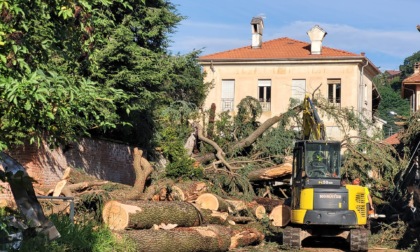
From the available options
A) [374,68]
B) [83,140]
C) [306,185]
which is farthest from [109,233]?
[374,68]

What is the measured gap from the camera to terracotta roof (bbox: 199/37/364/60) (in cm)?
4956

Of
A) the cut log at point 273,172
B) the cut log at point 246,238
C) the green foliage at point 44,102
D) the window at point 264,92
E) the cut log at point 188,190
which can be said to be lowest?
the cut log at point 246,238

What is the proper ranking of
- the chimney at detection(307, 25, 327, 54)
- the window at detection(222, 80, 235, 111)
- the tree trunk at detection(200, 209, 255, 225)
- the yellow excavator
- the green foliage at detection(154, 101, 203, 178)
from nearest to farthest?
the tree trunk at detection(200, 209, 255, 225) → the yellow excavator → the green foliage at detection(154, 101, 203, 178) → the window at detection(222, 80, 235, 111) → the chimney at detection(307, 25, 327, 54)

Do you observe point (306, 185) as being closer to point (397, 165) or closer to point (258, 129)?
point (397, 165)

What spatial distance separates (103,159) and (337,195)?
10.7 metres

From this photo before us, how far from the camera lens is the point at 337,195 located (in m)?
18.5

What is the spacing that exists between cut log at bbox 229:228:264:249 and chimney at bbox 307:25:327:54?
104 feet

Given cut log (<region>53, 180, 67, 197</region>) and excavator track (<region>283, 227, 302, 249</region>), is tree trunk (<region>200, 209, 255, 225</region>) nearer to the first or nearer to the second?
excavator track (<region>283, 227, 302, 249</region>)

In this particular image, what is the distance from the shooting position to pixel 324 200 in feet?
60.6

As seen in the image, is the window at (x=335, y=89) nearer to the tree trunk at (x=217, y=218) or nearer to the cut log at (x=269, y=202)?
the cut log at (x=269, y=202)

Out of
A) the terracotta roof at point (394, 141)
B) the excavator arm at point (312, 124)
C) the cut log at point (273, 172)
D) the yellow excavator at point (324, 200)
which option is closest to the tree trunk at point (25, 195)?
the yellow excavator at point (324, 200)

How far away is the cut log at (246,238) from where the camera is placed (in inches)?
728

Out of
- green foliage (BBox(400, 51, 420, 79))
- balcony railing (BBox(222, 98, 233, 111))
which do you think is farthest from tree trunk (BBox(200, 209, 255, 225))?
green foliage (BBox(400, 51, 420, 79))

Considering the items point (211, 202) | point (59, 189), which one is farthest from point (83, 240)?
point (211, 202)
